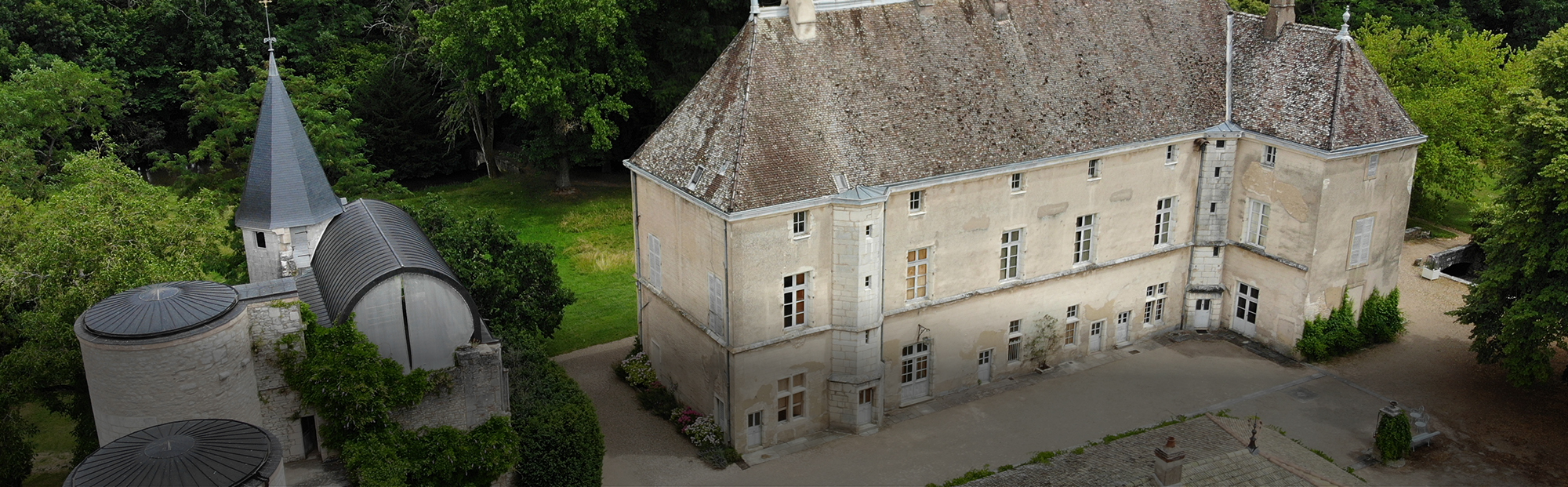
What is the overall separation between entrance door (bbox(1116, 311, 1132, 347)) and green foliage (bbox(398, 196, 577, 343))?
1838 cm

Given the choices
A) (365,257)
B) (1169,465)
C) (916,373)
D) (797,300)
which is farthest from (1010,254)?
(365,257)

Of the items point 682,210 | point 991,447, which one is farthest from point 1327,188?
point 682,210

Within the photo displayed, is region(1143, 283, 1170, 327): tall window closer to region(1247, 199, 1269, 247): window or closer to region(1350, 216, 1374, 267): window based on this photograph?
region(1247, 199, 1269, 247): window

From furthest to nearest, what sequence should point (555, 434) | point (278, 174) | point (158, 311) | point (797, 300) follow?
point (797, 300), point (278, 174), point (555, 434), point (158, 311)

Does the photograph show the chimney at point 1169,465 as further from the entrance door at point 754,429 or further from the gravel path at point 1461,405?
the entrance door at point 754,429

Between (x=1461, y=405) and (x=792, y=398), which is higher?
(x=792, y=398)

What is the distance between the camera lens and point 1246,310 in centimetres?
4097

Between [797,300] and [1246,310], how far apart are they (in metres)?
17.5

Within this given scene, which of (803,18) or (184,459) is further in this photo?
(803,18)

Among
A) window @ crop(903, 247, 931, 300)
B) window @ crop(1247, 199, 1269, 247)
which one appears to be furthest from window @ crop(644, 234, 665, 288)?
window @ crop(1247, 199, 1269, 247)

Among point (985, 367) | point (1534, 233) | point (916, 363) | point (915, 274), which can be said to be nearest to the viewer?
point (1534, 233)

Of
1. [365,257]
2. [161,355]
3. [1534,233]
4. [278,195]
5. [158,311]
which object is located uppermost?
[278,195]

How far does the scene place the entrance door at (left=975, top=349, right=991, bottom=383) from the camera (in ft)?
123

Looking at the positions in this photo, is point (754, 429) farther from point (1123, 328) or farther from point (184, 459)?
point (184, 459)
